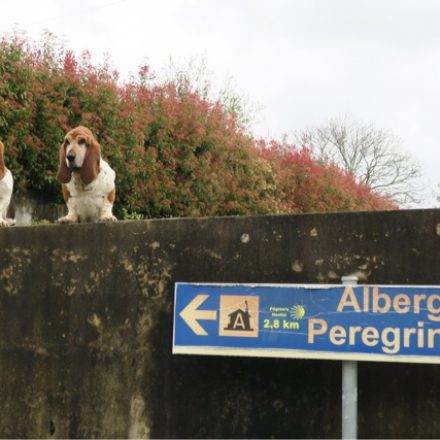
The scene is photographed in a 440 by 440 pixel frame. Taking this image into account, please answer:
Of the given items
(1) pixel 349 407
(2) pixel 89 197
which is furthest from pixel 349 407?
(2) pixel 89 197

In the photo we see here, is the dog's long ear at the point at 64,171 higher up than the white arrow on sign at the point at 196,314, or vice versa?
the dog's long ear at the point at 64,171

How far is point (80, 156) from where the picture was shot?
19.2 ft

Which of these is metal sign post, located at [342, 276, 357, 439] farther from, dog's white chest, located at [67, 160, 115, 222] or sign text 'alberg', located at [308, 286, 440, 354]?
dog's white chest, located at [67, 160, 115, 222]

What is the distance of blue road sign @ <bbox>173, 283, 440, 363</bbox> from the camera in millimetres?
4078

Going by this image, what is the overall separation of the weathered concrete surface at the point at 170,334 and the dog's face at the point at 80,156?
0.62m

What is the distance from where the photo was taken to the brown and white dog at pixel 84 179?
Answer: 19.3 ft

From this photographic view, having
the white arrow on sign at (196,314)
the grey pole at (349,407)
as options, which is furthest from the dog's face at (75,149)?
the grey pole at (349,407)

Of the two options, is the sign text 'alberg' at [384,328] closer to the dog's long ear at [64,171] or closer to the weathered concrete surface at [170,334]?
the weathered concrete surface at [170,334]

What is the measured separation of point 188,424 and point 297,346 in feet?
3.28

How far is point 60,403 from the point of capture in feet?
17.0

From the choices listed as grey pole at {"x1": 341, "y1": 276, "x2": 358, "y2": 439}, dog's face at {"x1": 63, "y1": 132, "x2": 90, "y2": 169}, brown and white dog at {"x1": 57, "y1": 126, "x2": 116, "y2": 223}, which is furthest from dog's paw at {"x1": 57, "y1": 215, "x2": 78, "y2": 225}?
grey pole at {"x1": 341, "y1": 276, "x2": 358, "y2": 439}

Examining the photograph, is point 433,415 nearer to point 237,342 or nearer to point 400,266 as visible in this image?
point 400,266

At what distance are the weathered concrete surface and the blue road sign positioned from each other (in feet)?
1.11

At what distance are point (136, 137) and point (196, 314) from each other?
6.31 metres
